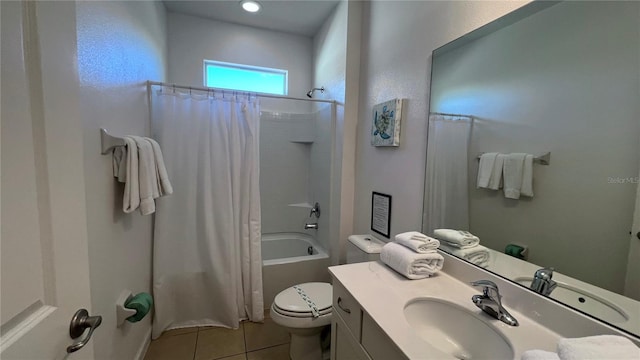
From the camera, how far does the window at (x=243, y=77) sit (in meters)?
2.71

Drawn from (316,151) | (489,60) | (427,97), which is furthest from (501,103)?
(316,151)

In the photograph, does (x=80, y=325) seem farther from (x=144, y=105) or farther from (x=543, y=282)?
(x=144, y=105)

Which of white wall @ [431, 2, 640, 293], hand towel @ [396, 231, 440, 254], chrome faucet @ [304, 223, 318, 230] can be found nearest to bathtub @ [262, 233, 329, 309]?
chrome faucet @ [304, 223, 318, 230]

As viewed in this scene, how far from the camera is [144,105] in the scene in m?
1.75

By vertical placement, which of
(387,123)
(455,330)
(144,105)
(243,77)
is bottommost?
(455,330)

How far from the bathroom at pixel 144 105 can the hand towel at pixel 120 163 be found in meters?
0.06

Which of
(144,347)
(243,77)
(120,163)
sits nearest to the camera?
(120,163)

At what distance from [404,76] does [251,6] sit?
1641mm

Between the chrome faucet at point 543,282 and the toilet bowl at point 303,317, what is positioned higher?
the chrome faucet at point 543,282

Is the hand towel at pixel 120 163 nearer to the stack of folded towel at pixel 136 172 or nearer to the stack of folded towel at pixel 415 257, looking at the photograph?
the stack of folded towel at pixel 136 172

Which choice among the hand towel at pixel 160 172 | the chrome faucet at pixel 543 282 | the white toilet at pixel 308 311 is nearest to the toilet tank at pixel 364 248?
the white toilet at pixel 308 311

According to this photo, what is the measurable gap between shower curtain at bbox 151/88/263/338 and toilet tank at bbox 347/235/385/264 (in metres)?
0.79

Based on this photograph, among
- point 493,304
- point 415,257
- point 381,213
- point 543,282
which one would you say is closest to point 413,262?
point 415,257

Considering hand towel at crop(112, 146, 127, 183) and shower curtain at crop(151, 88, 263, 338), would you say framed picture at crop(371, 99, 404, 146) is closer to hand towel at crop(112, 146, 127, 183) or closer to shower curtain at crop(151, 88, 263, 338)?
shower curtain at crop(151, 88, 263, 338)
